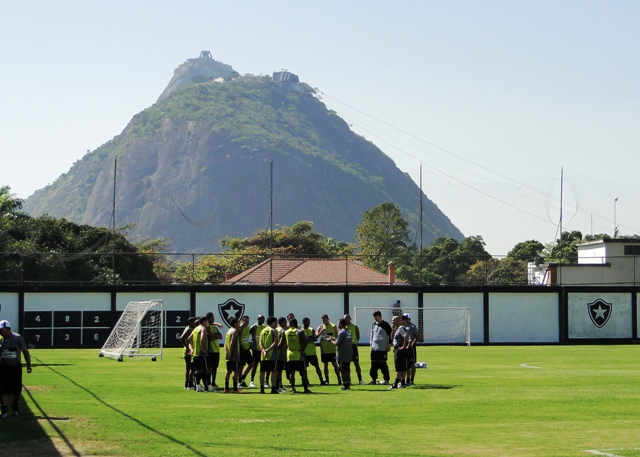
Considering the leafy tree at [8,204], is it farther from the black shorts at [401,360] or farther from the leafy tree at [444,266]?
the black shorts at [401,360]

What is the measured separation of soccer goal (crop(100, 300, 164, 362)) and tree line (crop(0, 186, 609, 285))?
3949mm

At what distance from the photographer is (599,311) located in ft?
191

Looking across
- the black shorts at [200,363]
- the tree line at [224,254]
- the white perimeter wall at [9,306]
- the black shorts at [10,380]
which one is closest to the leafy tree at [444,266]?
the tree line at [224,254]

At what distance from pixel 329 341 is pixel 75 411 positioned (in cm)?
883

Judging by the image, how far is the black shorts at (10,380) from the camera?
18.6m

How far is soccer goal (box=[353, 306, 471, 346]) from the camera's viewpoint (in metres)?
55.2

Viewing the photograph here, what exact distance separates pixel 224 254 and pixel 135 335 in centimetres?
1610

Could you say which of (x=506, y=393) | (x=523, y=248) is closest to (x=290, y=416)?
(x=506, y=393)

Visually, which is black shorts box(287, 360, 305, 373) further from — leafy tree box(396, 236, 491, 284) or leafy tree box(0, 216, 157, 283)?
leafy tree box(396, 236, 491, 284)

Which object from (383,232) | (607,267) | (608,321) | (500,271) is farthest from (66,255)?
(383,232)

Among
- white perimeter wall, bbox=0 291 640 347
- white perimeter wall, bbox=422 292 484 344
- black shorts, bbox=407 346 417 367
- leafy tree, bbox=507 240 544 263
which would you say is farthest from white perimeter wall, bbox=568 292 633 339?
leafy tree, bbox=507 240 544 263

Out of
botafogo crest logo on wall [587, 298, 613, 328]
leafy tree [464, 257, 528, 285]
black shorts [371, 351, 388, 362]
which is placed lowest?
black shorts [371, 351, 388, 362]

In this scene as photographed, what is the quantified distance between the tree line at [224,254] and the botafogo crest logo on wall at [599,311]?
398 cm

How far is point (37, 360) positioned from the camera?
3884 centimetres
